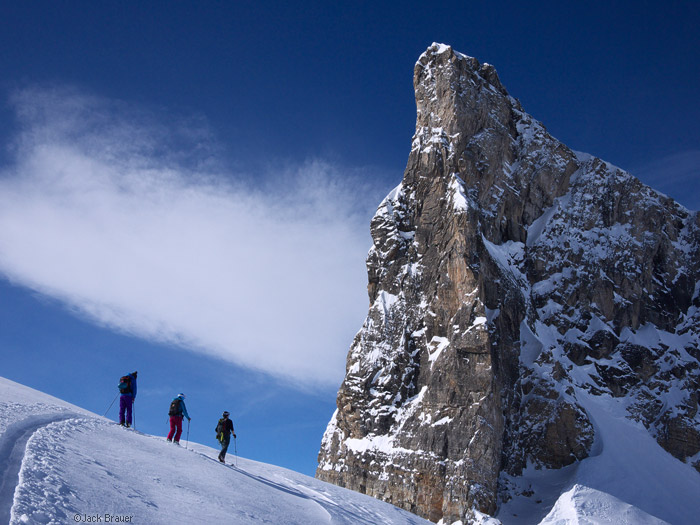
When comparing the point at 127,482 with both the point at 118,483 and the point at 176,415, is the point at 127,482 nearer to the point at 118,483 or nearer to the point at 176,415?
the point at 118,483

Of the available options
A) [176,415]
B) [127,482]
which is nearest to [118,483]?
[127,482]

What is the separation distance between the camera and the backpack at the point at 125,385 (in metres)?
20.0

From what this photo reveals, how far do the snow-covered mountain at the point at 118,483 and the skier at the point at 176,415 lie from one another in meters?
1.48

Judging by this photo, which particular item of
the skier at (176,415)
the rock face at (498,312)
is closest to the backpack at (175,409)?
the skier at (176,415)

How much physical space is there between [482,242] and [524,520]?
22074 mm

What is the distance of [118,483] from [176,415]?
7844 mm

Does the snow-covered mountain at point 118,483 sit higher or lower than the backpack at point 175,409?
lower

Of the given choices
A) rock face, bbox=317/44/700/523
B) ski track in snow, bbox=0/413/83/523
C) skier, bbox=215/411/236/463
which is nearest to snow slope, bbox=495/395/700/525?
rock face, bbox=317/44/700/523

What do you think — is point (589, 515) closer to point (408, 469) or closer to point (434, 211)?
point (408, 469)

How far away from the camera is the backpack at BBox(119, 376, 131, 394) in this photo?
20.0 m

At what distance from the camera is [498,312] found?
158ft

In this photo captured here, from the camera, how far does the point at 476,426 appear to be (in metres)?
42.2

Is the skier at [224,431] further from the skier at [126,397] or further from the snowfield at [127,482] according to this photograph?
the skier at [126,397]

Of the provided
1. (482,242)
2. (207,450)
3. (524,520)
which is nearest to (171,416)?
(207,450)
